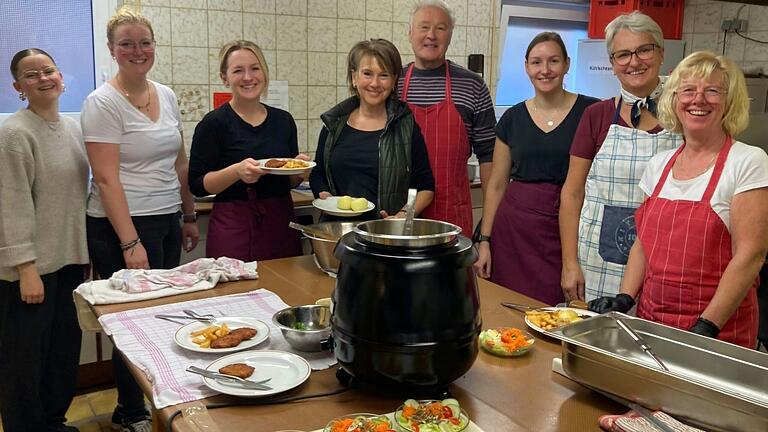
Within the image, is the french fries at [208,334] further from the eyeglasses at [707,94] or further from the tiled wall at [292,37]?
the tiled wall at [292,37]

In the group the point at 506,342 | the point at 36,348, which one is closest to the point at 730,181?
the point at 506,342

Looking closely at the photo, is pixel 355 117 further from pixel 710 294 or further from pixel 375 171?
pixel 710 294

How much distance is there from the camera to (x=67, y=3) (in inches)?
128

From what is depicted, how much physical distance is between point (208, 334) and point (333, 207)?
840 mm

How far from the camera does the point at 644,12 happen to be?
4633 mm

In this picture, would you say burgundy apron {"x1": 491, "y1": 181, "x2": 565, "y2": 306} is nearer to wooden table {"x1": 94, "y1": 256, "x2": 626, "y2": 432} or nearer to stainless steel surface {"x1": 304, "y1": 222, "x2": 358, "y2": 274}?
stainless steel surface {"x1": 304, "y1": 222, "x2": 358, "y2": 274}

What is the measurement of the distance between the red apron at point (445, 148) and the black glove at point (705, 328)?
49.3 inches

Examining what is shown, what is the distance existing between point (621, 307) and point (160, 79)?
8.46ft

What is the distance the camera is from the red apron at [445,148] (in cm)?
276

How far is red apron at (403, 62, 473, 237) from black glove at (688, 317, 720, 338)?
125cm

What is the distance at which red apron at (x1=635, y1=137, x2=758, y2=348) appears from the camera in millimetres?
1720

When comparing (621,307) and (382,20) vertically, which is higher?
(382,20)

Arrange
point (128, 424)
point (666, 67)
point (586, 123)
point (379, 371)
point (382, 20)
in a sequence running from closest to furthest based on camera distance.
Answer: point (379, 371)
point (586, 123)
point (128, 424)
point (382, 20)
point (666, 67)

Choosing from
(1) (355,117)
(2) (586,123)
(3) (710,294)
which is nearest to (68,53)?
(1) (355,117)
